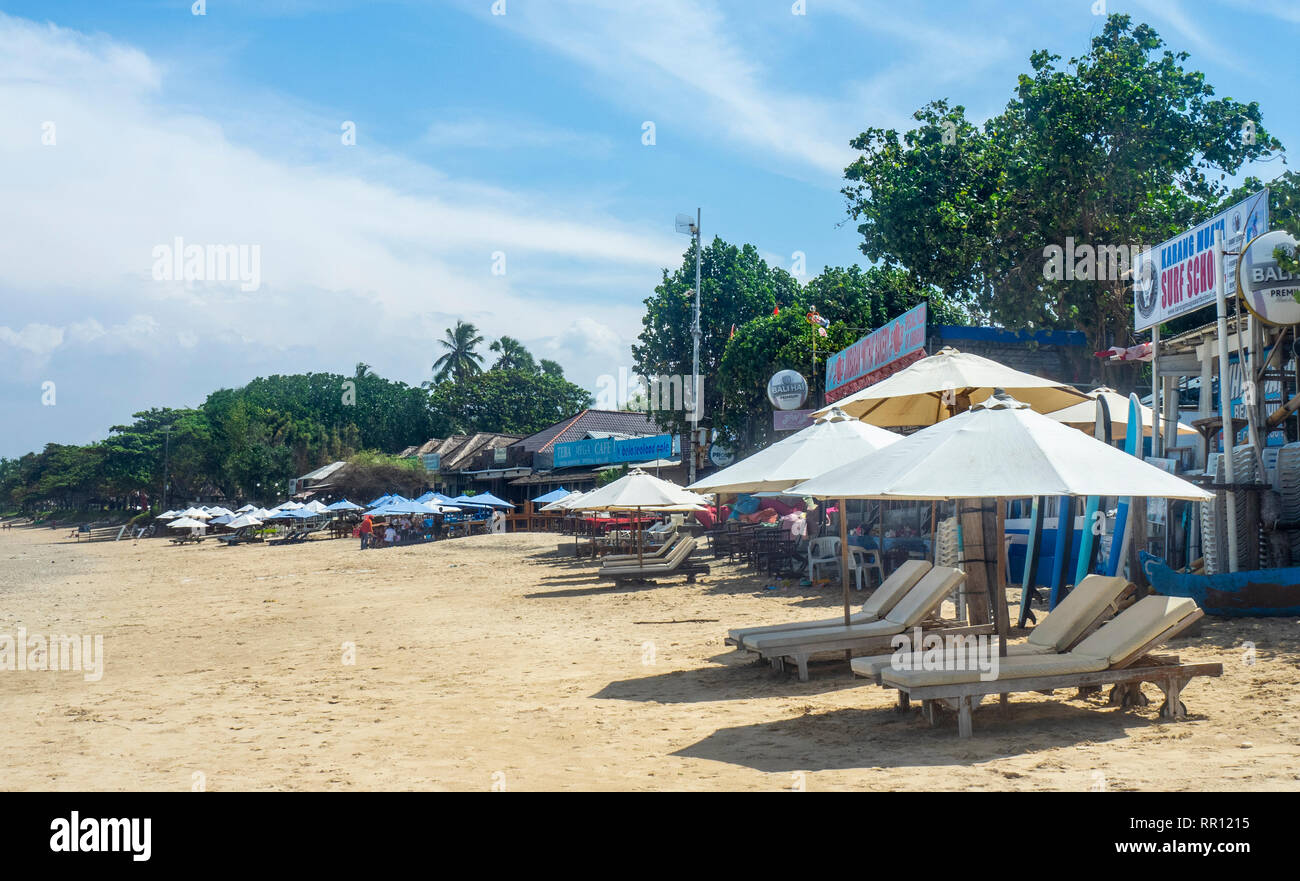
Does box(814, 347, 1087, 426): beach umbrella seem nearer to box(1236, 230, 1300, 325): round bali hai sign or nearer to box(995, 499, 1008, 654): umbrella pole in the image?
box(1236, 230, 1300, 325): round bali hai sign

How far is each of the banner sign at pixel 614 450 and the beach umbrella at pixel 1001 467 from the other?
34319mm

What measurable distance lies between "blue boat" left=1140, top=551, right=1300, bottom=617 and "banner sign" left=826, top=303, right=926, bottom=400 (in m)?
9.45

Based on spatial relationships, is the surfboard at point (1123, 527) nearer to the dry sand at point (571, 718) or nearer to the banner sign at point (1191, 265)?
the dry sand at point (571, 718)

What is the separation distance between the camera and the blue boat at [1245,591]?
337 inches

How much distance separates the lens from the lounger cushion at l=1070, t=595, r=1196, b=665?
19.6 ft

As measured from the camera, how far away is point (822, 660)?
28.9ft

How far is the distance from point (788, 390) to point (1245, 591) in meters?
17.6

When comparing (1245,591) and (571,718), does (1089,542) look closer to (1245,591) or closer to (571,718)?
(1245,591)

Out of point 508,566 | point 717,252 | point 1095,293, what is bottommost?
point 508,566

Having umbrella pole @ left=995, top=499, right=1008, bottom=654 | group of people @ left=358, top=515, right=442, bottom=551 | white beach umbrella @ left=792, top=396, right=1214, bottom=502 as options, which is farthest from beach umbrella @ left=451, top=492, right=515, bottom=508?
white beach umbrella @ left=792, top=396, right=1214, bottom=502

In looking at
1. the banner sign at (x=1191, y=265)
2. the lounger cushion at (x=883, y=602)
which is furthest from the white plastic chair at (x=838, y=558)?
the lounger cushion at (x=883, y=602)

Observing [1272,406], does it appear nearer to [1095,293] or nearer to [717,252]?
[1095,293]
